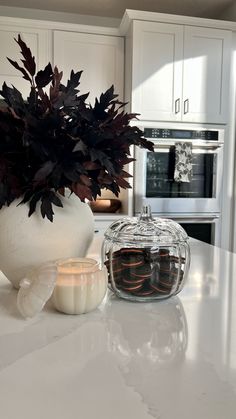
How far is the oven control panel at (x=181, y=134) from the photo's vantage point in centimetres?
267

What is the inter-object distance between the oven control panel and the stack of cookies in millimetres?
2006

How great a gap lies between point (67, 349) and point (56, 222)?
11.6 inches

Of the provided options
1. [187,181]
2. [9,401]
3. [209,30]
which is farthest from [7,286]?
[209,30]

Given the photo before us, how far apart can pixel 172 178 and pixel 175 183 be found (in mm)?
46

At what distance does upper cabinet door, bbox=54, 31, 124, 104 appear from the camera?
2738mm

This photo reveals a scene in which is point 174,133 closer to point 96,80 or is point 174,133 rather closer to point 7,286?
point 96,80

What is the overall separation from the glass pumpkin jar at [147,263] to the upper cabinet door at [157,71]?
2007 mm

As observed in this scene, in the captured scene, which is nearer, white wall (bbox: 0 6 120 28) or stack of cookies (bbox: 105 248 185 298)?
stack of cookies (bbox: 105 248 185 298)

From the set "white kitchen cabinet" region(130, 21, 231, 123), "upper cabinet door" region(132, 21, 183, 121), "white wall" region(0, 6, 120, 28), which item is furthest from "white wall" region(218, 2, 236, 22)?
"white wall" region(0, 6, 120, 28)

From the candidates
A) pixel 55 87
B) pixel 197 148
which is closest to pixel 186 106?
pixel 197 148

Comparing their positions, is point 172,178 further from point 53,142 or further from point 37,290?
point 37,290

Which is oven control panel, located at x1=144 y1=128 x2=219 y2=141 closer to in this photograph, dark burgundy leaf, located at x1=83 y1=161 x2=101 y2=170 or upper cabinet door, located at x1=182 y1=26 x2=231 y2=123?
upper cabinet door, located at x1=182 y1=26 x2=231 y2=123

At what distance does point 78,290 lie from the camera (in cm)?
65

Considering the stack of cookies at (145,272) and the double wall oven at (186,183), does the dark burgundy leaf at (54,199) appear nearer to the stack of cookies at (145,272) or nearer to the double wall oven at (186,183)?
the stack of cookies at (145,272)
